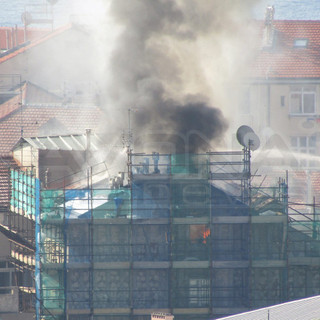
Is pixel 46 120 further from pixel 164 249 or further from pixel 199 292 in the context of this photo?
pixel 199 292

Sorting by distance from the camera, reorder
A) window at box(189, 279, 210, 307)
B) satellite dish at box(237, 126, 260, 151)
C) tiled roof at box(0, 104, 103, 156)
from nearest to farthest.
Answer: window at box(189, 279, 210, 307) → satellite dish at box(237, 126, 260, 151) → tiled roof at box(0, 104, 103, 156)

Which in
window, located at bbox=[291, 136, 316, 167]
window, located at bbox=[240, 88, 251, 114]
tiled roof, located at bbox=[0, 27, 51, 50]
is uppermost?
tiled roof, located at bbox=[0, 27, 51, 50]

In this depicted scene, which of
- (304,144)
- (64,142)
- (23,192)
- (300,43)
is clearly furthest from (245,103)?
(23,192)

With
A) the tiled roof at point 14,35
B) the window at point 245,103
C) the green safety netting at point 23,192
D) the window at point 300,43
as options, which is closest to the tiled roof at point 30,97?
the window at point 245,103

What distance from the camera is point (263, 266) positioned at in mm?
35531

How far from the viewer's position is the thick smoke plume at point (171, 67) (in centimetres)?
4162

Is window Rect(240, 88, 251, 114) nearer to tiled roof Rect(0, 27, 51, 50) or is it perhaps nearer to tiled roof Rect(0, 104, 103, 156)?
tiled roof Rect(0, 104, 103, 156)

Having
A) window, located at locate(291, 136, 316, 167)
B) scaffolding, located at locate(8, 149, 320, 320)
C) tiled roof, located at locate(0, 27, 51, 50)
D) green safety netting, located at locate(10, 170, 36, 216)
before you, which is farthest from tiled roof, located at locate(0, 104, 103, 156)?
scaffolding, located at locate(8, 149, 320, 320)

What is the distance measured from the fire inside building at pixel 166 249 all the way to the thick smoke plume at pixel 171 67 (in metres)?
5.04

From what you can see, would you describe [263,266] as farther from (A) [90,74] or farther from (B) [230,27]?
(A) [90,74]

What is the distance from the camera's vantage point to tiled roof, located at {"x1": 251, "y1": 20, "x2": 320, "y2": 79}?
53688 millimetres

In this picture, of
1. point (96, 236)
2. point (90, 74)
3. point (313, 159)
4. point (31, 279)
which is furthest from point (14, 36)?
point (96, 236)

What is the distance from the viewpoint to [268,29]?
180ft

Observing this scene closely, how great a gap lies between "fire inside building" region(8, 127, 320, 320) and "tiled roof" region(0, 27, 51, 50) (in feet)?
108
